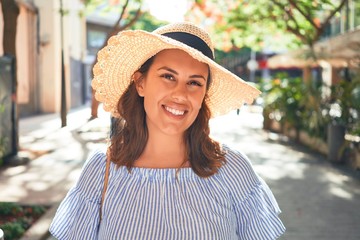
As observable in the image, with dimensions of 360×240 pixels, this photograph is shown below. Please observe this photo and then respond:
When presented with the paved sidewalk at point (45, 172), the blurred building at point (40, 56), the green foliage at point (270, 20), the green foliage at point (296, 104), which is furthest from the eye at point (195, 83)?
the blurred building at point (40, 56)

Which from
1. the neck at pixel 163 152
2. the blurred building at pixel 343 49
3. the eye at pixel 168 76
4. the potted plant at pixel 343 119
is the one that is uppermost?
the blurred building at pixel 343 49

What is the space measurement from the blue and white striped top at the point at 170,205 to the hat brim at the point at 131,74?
0.94 ft

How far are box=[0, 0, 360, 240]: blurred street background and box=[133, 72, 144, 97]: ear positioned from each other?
259 mm

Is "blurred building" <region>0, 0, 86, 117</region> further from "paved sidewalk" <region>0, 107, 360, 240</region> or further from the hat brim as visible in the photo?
the hat brim

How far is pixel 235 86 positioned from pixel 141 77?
40cm

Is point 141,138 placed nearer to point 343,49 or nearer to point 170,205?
point 170,205

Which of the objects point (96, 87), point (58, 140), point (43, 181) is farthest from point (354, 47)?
point (96, 87)

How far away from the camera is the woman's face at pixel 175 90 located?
205 cm

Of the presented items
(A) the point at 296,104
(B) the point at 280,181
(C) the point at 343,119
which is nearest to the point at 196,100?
(B) the point at 280,181

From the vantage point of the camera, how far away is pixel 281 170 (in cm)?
1016

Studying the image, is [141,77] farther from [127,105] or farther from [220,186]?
[220,186]

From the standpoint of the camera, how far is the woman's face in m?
2.05

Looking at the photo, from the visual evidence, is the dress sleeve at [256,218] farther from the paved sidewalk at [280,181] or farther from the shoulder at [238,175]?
the paved sidewalk at [280,181]

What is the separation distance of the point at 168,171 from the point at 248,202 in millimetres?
331
